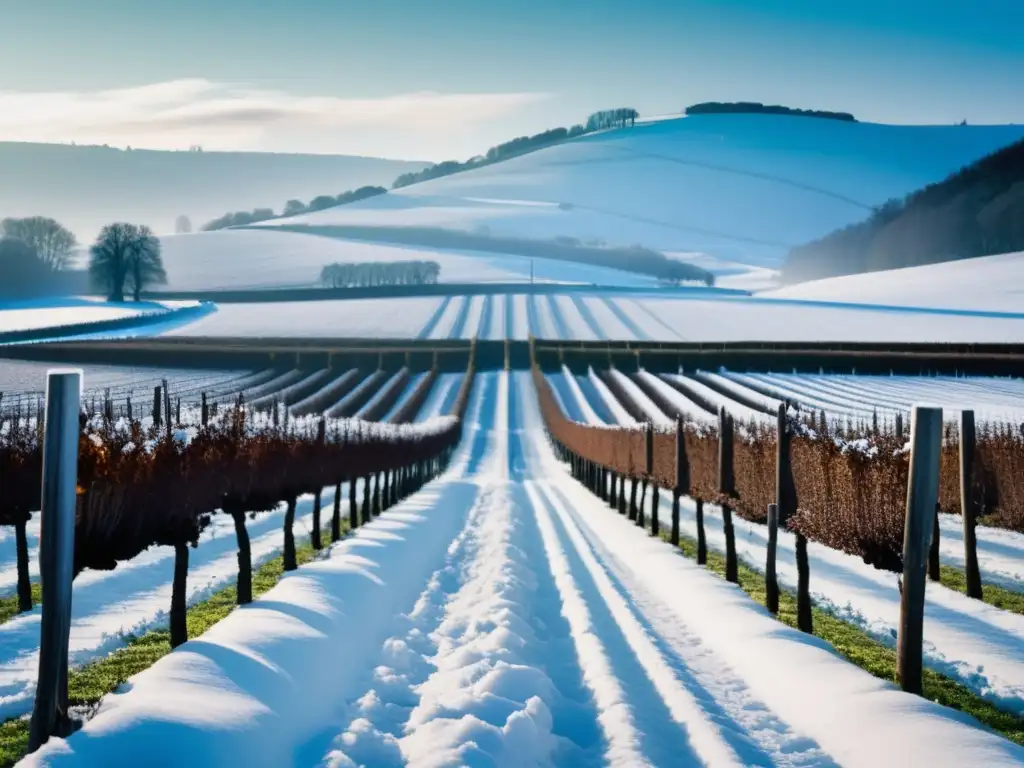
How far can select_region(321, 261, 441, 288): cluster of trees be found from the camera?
190875mm

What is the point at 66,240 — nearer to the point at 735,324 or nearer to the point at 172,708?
the point at 735,324

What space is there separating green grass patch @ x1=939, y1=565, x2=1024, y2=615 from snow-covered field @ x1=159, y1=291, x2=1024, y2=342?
8233 centimetres

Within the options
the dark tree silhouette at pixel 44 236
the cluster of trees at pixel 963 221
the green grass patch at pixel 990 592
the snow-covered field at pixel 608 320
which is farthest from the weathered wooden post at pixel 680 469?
the dark tree silhouette at pixel 44 236

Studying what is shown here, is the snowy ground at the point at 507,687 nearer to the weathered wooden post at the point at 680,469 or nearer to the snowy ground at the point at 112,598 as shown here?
the snowy ground at the point at 112,598

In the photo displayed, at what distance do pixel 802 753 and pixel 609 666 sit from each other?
137 inches

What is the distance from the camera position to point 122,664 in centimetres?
1443

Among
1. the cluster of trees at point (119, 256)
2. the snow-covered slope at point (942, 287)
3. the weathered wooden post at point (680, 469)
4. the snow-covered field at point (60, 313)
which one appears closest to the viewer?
the weathered wooden post at point (680, 469)

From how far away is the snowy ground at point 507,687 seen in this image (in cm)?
1013

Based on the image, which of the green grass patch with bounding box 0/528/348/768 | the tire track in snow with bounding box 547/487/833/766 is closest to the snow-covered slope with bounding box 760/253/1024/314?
the tire track in snow with bounding box 547/487/833/766

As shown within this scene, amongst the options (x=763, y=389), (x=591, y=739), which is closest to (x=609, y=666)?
(x=591, y=739)

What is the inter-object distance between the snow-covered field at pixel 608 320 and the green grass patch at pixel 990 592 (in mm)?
82333

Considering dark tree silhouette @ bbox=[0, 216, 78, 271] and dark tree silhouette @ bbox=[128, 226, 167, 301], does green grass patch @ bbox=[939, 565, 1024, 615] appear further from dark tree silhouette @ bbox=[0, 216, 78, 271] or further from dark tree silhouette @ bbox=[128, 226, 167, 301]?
dark tree silhouette @ bbox=[0, 216, 78, 271]

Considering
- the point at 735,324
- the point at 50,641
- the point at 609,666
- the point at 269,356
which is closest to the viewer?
the point at 50,641

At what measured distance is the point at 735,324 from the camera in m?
128
